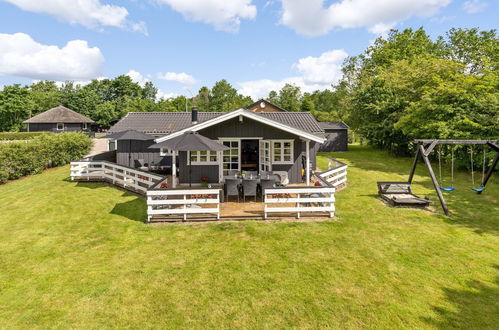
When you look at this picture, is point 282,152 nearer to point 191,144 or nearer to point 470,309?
point 191,144

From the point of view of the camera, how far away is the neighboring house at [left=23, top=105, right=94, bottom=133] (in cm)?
4444

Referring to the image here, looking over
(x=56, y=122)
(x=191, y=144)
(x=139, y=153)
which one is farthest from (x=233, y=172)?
(x=56, y=122)

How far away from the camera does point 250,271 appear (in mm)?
5980

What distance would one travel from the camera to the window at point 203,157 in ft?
43.4

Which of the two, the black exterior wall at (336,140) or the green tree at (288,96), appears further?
the green tree at (288,96)

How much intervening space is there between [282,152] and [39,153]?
53.2 feet

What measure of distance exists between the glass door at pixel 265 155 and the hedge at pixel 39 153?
47.1 feet

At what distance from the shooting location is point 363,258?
659 centimetres

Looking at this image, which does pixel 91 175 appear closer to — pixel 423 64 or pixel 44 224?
pixel 44 224

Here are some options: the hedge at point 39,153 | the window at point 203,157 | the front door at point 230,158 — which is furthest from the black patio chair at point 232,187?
the hedge at point 39,153

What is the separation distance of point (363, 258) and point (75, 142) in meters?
22.9

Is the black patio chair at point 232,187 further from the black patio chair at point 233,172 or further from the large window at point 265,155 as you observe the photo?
the large window at point 265,155

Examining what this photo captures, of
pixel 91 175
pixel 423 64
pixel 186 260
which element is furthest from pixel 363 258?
pixel 423 64

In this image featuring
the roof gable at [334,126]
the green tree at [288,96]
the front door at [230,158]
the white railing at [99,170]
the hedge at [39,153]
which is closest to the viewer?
the front door at [230,158]
